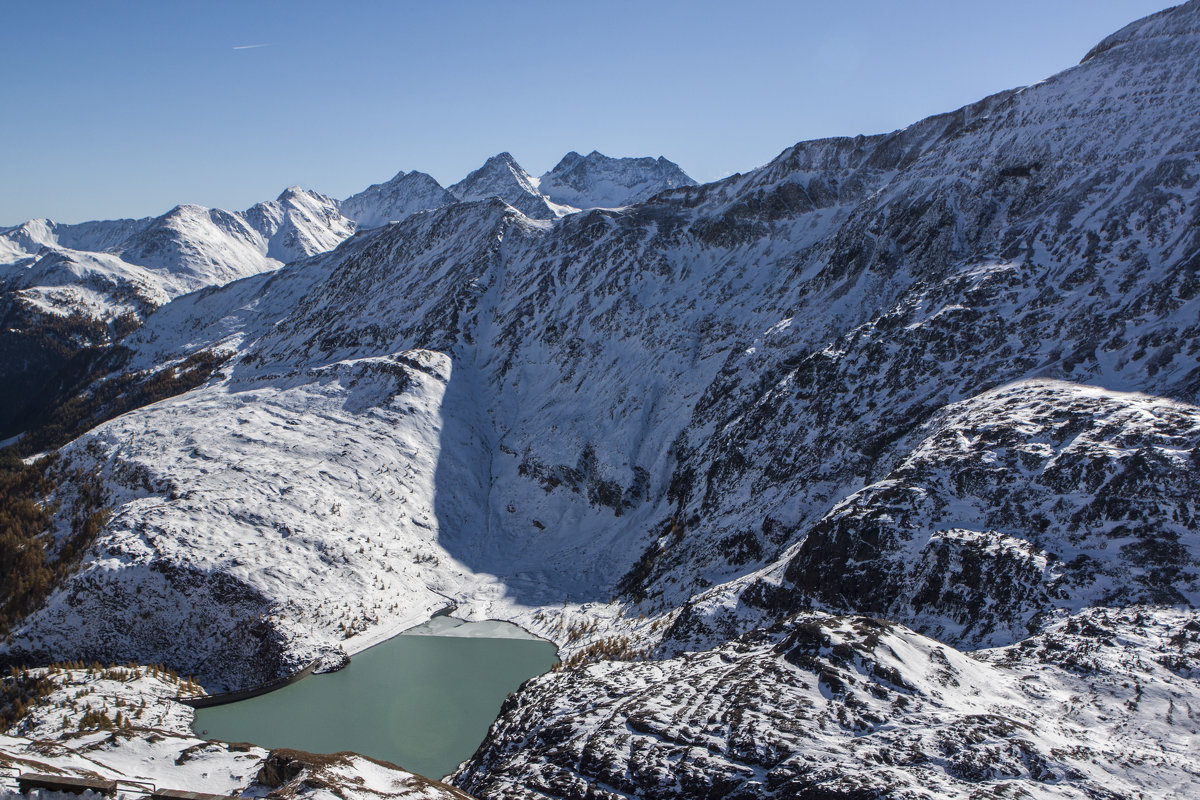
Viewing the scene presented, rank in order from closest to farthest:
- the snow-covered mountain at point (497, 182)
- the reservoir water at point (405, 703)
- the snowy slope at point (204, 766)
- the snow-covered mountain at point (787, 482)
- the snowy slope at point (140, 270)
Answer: the snowy slope at point (204, 766)
the snow-covered mountain at point (787, 482)
the reservoir water at point (405, 703)
the snowy slope at point (140, 270)
the snow-covered mountain at point (497, 182)

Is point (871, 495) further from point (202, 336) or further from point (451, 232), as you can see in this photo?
point (202, 336)

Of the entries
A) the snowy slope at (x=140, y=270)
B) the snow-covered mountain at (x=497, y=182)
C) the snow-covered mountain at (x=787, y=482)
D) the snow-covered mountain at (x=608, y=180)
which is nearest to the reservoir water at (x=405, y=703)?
the snow-covered mountain at (x=787, y=482)

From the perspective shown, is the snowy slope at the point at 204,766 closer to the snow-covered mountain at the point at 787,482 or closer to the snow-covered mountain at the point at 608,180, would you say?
the snow-covered mountain at the point at 787,482

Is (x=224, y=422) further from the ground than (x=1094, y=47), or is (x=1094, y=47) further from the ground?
(x=1094, y=47)

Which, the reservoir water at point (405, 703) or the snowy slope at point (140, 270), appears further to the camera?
the snowy slope at point (140, 270)

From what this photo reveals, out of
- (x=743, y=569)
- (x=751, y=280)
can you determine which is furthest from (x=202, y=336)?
(x=743, y=569)
